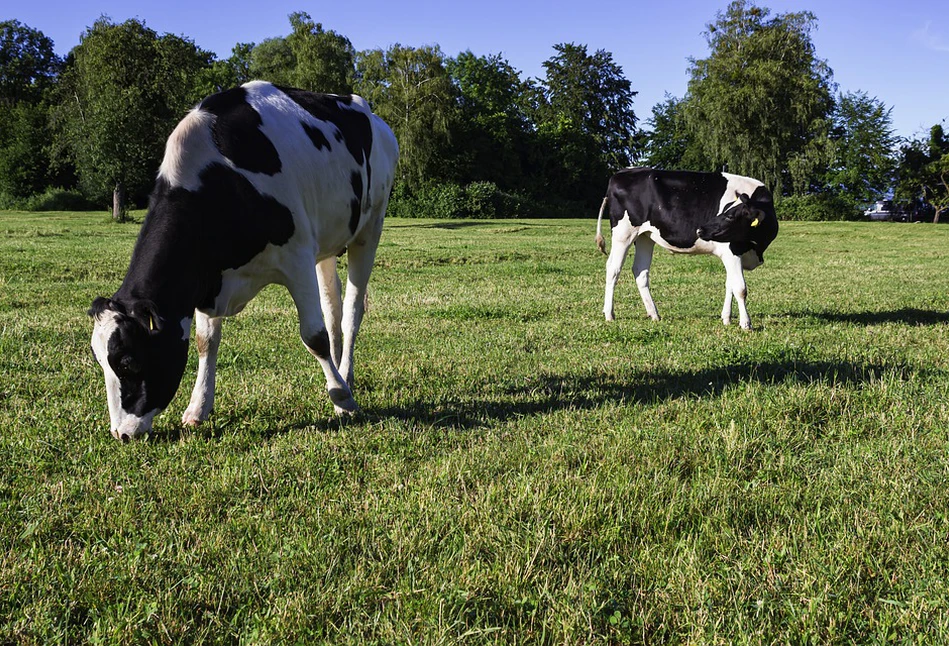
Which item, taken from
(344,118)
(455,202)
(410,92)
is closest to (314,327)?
(344,118)

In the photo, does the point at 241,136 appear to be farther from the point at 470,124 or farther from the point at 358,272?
the point at 470,124

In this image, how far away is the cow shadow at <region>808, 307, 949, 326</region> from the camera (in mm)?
10023

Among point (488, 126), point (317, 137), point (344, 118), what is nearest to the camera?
point (317, 137)

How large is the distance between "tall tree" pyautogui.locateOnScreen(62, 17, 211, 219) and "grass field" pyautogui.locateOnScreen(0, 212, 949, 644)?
28.5 m

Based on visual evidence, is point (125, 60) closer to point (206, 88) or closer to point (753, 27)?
point (206, 88)

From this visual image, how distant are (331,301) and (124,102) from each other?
31807 millimetres

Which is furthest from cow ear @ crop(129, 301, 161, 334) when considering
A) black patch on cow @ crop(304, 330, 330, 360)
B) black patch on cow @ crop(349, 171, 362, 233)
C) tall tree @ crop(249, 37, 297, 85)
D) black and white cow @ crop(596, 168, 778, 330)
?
tall tree @ crop(249, 37, 297, 85)

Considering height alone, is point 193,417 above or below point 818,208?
below

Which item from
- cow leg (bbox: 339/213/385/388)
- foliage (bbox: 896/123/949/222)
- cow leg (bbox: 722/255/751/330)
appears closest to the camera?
cow leg (bbox: 339/213/385/388)

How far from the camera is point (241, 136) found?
498 centimetres

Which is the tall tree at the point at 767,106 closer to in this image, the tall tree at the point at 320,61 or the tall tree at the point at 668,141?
the tall tree at the point at 668,141

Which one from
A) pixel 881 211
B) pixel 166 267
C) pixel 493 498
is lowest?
pixel 493 498

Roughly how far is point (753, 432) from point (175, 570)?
11.6 ft

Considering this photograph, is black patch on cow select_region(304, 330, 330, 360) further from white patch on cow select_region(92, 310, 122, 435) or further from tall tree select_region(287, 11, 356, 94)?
tall tree select_region(287, 11, 356, 94)
